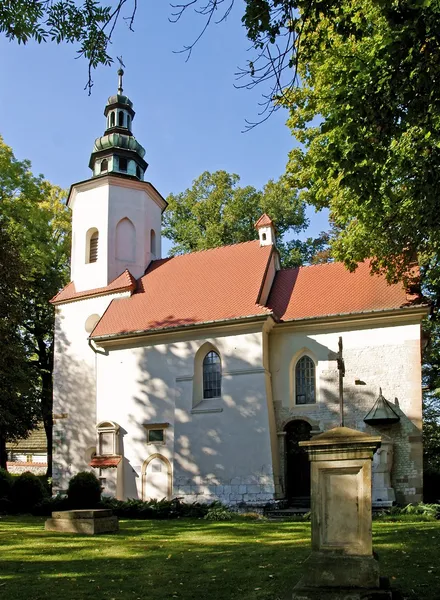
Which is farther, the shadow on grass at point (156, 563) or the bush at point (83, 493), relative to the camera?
the bush at point (83, 493)

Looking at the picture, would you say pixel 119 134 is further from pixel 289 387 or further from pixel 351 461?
pixel 351 461

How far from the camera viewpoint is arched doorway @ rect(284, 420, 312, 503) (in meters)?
20.9

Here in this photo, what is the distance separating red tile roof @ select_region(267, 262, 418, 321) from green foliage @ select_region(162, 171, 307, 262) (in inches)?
469

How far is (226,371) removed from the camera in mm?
21500

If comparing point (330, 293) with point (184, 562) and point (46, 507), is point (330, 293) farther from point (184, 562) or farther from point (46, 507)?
point (184, 562)

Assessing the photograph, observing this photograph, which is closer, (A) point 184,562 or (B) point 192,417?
(A) point 184,562

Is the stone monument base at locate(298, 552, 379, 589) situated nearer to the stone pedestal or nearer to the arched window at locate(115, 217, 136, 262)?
the stone pedestal

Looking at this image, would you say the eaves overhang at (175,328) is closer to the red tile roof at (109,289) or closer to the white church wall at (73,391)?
the white church wall at (73,391)

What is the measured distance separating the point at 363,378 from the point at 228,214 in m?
18.0

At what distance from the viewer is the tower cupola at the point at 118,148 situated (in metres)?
27.6

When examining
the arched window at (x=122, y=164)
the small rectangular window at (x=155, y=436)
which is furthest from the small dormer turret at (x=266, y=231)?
the small rectangular window at (x=155, y=436)

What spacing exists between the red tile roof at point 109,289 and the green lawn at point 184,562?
39.1ft

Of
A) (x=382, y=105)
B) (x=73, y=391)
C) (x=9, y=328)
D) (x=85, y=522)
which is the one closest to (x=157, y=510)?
(x=85, y=522)

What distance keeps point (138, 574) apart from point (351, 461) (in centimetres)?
398
